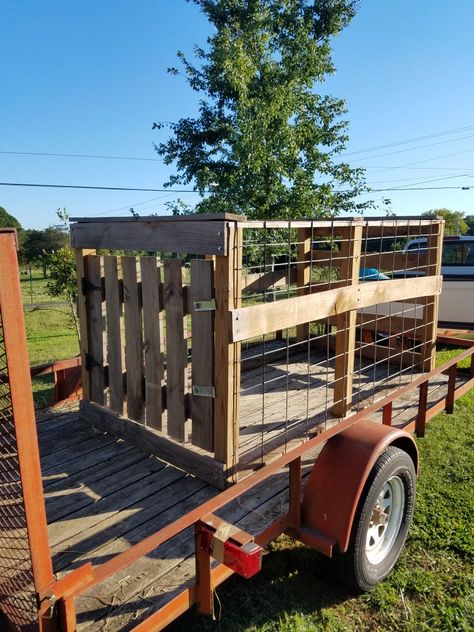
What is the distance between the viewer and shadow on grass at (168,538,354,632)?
8.29ft

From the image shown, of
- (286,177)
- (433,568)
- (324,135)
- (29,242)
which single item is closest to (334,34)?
(324,135)

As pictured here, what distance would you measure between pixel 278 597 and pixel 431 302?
335cm

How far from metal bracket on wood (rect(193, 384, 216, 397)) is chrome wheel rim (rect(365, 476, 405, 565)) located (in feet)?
3.92

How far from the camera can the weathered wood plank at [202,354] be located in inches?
105

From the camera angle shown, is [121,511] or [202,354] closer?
[121,511]

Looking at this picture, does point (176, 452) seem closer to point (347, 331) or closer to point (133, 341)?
point (133, 341)

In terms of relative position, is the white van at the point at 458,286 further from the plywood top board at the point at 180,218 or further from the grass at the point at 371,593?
the plywood top board at the point at 180,218

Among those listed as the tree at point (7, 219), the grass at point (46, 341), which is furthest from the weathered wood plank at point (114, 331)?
the tree at point (7, 219)

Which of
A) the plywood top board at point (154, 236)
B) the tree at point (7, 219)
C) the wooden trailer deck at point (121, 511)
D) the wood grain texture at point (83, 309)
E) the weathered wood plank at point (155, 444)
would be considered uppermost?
the tree at point (7, 219)

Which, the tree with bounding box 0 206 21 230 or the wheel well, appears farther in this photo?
the tree with bounding box 0 206 21 230

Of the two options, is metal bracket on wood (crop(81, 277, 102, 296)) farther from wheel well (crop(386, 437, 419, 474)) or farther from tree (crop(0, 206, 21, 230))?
tree (crop(0, 206, 21, 230))

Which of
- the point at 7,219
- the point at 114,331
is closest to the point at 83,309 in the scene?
the point at 114,331

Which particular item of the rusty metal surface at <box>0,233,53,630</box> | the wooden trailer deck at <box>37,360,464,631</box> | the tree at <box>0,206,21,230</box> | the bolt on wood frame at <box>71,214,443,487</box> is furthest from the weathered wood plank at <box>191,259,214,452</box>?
the tree at <box>0,206,21,230</box>

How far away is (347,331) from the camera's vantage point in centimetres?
360
